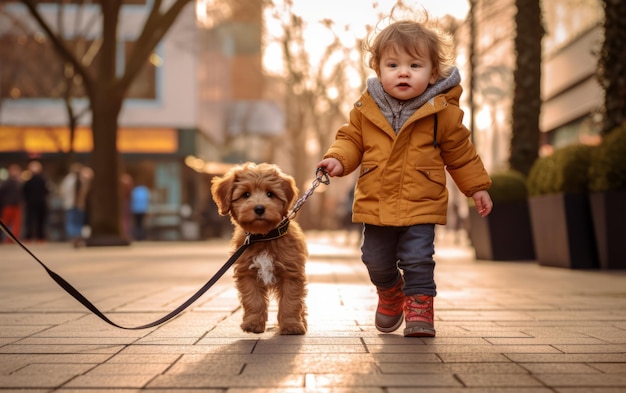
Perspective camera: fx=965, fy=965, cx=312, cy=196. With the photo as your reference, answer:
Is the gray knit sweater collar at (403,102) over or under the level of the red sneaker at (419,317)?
over

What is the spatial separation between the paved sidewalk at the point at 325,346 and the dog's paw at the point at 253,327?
0.06 m

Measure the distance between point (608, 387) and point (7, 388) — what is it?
2.30 metres

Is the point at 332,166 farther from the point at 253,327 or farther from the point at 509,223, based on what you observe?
the point at 509,223

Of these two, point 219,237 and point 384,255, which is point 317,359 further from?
point 219,237

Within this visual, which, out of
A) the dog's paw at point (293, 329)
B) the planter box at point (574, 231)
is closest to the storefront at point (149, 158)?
the planter box at point (574, 231)

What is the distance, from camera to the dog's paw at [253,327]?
5250 millimetres

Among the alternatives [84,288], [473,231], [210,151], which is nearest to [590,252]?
[473,231]

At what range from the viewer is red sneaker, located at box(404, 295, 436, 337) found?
5.12 meters

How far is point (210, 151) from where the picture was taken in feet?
A: 123

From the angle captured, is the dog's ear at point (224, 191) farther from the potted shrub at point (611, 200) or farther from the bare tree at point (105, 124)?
the bare tree at point (105, 124)

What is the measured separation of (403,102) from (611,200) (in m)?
5.86

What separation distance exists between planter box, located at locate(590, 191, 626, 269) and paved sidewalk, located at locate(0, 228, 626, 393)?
1752mm

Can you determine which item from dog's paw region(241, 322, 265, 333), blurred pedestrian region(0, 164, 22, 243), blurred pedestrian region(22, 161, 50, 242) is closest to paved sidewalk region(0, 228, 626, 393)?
dog's paw region(241, 322, 265, 333)

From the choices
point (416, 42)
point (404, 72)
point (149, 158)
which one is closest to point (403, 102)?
point (404, 72)
